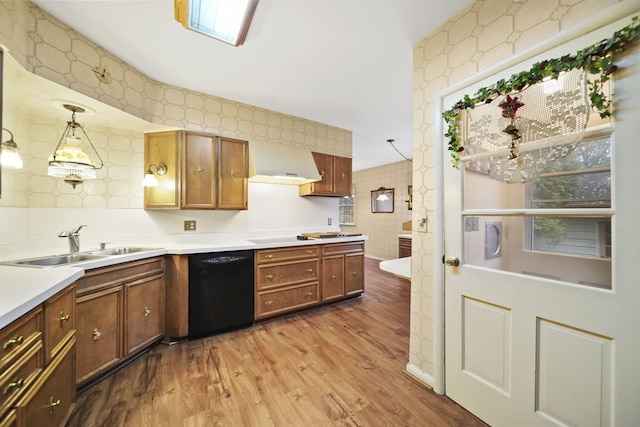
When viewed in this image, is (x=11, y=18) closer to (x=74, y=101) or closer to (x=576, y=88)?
(x=74, y=101)

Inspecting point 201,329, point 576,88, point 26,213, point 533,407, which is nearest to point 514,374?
point 533,407

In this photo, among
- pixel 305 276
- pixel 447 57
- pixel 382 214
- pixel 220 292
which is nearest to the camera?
pixel 447 57

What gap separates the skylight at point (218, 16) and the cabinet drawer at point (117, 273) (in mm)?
1753

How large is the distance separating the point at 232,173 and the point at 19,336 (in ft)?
6.91

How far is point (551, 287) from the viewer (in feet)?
3.64

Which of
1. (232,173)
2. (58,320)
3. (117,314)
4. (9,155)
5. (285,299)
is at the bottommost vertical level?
(285,299)

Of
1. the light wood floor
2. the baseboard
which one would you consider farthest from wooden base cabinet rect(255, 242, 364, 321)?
the baseboard

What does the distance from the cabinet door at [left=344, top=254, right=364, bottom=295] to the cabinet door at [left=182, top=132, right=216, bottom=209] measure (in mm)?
1878

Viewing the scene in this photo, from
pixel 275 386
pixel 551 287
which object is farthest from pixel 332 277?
pixel 551 287

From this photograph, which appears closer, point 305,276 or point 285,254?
point 285,254

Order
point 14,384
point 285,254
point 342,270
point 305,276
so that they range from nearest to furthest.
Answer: point 14,384 → point 285,254 → point 305,276 → point 342,270

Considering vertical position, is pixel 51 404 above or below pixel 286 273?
below

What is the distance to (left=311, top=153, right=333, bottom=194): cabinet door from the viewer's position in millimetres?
3387

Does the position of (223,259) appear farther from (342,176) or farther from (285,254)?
(342,176)
